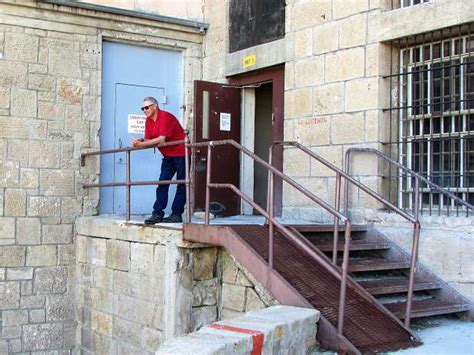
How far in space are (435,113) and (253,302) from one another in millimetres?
2632

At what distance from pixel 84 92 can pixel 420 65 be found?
13.8ft

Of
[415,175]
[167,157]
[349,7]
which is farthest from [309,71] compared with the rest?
[415,175]

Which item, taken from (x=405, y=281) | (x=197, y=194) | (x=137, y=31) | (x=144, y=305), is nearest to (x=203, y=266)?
(x=144, y=305)

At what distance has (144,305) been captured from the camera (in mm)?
6777

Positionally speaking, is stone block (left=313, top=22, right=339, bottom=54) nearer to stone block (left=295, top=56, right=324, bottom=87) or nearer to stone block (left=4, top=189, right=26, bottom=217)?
stone block (left=295, top=56, right=324, bottom=87)

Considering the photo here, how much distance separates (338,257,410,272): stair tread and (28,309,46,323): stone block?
12.9 feet

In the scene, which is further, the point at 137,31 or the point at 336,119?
the point at 137,31

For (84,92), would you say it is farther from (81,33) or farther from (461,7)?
(461,7)

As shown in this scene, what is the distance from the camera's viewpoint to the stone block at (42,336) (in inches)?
313

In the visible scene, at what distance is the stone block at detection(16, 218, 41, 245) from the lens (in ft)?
26.0

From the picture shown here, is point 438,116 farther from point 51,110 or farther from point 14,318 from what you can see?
point 14,318

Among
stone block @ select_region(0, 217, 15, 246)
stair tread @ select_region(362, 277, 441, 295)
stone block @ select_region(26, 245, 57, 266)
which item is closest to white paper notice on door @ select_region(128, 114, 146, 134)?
stone block @ select_region(26, 245, 57, 266)

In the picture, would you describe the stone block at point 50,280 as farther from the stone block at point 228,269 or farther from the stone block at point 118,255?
the stone block at point 228,269

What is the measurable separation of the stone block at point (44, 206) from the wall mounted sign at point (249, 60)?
3000 millimetres
